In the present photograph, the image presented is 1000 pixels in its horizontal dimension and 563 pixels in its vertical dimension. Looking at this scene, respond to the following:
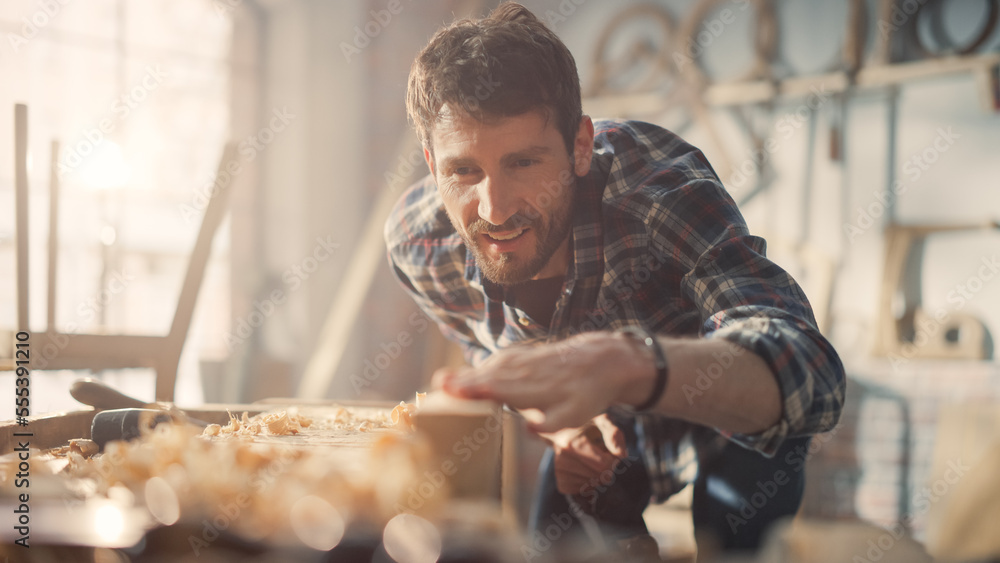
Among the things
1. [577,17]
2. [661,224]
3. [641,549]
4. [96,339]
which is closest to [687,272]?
[661,224]

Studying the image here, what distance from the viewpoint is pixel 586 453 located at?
1.30 metres

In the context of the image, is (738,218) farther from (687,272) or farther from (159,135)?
(159,135)

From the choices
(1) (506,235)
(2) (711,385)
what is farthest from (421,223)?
(2) (711,385)

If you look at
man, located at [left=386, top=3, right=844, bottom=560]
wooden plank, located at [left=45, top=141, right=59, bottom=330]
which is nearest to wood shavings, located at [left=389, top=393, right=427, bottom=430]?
man, located at [left=386, top=3, right=844, bottom=560]

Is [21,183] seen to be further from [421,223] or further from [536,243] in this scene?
[536,243]

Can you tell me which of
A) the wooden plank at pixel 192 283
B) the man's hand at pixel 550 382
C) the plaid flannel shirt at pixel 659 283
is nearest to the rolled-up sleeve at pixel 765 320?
the plaid flannel shirt at pixel 659 283

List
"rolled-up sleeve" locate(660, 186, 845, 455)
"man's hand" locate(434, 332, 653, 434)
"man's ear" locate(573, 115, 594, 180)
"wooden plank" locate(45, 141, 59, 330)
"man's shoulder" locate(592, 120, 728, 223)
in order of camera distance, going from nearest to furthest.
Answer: "man's hand" locate(434, 332, 653, 434) → "rolled-up sleeve" locate(660, 186, 845, 455) → "man's shoulder" locate(592, 120, 728, 223) → "man's ear" locate(573, 115, 594, 180) → "wooden plank" locate(45, 141, 59, 330)

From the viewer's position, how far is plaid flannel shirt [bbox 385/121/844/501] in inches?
32.3

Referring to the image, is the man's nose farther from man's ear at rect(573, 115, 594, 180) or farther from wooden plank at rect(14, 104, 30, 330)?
wooden plank at rect(14, 104, 30, 330)

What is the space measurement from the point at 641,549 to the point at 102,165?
2.36m

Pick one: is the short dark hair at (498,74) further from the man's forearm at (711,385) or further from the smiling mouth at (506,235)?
the man's forearm at (711,385)

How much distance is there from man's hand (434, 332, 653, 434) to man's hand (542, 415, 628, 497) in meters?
0.63

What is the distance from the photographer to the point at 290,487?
551 millimetres

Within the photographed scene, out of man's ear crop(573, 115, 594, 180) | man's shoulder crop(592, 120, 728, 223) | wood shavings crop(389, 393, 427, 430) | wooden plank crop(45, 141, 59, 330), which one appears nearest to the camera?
wood shavings crop(389, 393, 427, 430)
